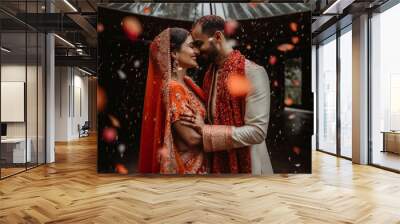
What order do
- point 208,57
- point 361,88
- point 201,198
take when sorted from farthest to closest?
point 361,88
point 208,57
point 201,198

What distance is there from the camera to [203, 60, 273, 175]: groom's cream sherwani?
6.23 meters

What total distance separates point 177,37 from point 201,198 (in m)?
2.93

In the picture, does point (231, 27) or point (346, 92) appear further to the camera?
point (346, 92)

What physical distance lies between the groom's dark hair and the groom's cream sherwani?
75 cm

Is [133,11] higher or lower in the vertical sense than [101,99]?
higher

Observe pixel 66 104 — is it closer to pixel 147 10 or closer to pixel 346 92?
pixel 147 10

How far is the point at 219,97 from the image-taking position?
6273mm

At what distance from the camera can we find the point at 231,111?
6.25 m

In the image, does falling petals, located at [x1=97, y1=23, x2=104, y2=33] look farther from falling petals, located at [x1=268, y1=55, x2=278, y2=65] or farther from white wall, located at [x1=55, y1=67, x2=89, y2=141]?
white wall, located at [x1=55, y1=67, x2=89, y2=141]

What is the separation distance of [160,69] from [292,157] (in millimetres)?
2803

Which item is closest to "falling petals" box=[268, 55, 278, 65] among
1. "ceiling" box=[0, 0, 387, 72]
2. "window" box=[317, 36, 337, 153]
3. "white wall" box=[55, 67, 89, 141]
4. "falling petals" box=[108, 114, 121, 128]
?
"ceiling" box=[0, 0, 387, 72]

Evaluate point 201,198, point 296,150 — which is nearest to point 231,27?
point 296,150

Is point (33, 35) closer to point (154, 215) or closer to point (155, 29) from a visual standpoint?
point (155, 29)

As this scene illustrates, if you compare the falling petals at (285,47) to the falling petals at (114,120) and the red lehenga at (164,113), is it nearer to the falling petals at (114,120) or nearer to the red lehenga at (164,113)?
the red lehenga at (164,113)
